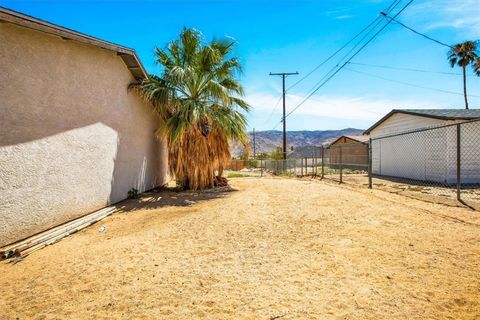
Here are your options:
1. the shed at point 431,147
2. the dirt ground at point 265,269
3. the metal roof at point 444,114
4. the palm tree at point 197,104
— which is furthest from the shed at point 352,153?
the dirt ground at point 265,269

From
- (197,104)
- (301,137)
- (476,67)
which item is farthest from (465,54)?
(301,137)

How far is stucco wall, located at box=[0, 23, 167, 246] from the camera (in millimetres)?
4391

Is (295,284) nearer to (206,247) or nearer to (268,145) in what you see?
(206,247)

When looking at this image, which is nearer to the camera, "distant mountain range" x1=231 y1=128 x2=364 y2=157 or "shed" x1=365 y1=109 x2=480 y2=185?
"shed" x1=365 y1=109 x2=480 y2=185

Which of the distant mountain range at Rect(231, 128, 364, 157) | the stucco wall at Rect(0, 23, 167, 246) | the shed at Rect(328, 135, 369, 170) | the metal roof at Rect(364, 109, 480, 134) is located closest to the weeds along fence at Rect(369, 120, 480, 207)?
the metal roof at Rect(364, 109, 480, 134)

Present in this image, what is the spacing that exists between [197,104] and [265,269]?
7285mm

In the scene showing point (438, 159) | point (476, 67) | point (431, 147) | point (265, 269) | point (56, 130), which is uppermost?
point (476, 67)

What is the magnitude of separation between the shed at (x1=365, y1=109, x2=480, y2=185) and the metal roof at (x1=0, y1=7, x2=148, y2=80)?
338 inches

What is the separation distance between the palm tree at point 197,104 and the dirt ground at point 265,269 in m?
4.46

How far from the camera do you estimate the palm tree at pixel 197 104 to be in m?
9.27

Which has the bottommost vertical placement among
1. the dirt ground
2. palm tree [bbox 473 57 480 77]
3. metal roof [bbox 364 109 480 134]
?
the dirt ground

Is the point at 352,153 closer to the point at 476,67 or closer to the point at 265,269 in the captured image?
the point at 476,67

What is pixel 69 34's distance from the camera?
17.9ft

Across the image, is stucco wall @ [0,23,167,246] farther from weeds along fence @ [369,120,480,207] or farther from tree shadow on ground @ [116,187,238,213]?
weeds along fence @ [369,120,480,207]
